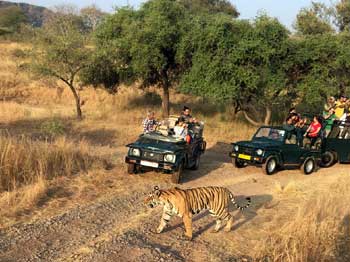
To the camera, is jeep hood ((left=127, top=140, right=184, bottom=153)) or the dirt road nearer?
the dirt road

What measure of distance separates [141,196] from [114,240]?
2.90m

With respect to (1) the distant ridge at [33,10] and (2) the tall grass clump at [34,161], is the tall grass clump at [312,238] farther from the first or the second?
(1) the distant ridge at [33,10]

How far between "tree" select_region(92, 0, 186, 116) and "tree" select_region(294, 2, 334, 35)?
14.3m

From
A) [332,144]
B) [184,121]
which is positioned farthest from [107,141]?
[332,144]

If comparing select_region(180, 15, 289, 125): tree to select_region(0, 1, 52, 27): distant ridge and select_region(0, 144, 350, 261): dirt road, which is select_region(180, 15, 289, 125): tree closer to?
select_region(0, 144, 350, 261): dirt road

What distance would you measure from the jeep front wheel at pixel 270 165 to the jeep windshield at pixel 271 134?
29.5 inches

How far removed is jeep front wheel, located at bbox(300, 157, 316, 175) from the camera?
14383mm

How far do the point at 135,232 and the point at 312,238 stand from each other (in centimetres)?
293

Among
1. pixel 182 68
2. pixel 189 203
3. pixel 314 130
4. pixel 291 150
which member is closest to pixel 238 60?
pixel 182 68

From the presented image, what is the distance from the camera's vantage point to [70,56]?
21047mm

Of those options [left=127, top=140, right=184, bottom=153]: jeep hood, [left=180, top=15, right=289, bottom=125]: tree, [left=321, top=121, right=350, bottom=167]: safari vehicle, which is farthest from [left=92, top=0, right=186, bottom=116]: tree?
[left=127, top=140, right=184, bottom=153]: jeep hood

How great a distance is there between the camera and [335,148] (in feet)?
52.0

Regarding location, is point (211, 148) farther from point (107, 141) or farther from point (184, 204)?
point (184, 204)

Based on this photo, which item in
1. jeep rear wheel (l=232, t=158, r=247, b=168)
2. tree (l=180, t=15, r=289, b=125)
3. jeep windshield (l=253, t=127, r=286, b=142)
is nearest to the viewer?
jeep windshield (l=253, t=127, r=286, b=142)
